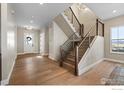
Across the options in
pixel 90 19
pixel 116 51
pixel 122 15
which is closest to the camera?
pixel 122 15

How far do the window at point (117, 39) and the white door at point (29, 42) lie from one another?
7390 millimetres

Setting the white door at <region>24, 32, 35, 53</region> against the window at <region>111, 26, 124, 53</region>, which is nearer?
the window at <region>111, 26, 124, 53</region>

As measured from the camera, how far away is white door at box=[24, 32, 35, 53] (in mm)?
8887

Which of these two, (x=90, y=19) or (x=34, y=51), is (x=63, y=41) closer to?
(x=90, y=19)

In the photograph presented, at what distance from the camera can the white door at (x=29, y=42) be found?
8.89 meters

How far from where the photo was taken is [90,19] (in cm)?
639

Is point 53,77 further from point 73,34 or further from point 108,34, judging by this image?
point 108,34

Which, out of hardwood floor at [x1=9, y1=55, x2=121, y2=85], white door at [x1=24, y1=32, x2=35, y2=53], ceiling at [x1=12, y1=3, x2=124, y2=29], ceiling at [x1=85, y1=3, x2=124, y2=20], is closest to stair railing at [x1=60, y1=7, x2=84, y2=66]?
ceiling at [x1=12, y1=3, x2=124, y2=29]

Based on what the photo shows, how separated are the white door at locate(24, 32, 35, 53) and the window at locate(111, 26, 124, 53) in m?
7.39

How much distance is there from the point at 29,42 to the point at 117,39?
7678 millimetres

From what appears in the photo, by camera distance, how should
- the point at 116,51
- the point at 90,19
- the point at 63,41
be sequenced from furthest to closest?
the point at 90,19, the point at 63,41, the point at 116,51

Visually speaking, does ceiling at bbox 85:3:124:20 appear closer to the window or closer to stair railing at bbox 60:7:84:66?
the window
